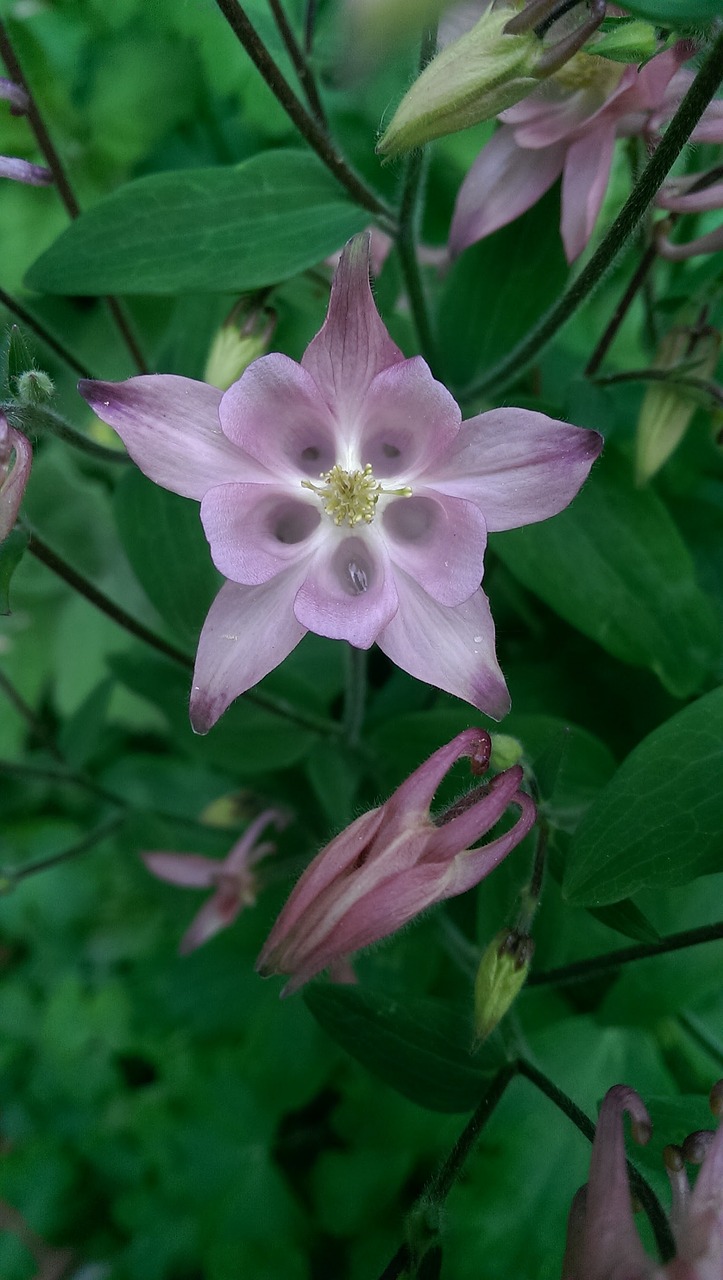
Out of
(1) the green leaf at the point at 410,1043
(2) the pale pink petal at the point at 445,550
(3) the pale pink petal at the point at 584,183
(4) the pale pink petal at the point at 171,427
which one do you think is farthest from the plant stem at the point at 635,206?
(1) the green leaf at the point at 410,1043

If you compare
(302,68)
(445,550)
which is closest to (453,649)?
(445,550)

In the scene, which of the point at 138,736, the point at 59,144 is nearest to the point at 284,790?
the point at 138,736

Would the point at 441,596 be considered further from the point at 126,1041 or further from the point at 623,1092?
the point at 126,1041

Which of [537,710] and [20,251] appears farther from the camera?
[20,251]

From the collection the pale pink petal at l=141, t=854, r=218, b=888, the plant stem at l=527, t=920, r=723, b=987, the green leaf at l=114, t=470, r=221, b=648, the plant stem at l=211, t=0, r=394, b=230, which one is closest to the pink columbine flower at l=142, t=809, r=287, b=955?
the pale pink petal at l=141, t=854, r=218, b=888

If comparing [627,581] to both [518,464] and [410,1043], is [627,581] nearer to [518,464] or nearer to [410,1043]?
[518,464]

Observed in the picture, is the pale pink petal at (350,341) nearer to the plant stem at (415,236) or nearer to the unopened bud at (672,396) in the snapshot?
the plant stem at (415,236)
